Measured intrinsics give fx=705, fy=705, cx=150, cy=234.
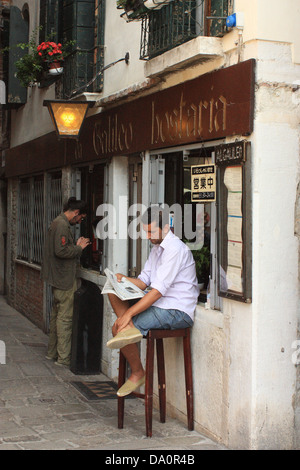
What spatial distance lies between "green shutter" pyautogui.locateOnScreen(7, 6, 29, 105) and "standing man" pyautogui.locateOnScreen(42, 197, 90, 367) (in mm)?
4834

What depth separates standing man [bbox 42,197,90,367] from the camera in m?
8.56

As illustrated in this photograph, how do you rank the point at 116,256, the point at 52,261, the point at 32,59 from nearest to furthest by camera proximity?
the point at 116,256, the point at 52,261, the point at 32,59

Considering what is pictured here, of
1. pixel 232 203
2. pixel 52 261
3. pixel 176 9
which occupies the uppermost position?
pixel 176 9

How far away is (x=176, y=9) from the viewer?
237 inches

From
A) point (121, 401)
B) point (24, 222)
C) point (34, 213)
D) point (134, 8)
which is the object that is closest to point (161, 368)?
point (121, 401)

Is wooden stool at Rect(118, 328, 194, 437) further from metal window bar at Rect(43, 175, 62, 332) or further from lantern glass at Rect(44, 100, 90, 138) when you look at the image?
metal window bar at Rect(43, 175, 62, 332)

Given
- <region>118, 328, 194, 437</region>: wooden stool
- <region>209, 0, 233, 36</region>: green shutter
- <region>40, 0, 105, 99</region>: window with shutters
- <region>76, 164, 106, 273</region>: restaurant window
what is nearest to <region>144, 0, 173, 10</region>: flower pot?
<region>209, 0, 233, 36</region>: green shutter

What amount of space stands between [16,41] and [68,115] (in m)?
5.55

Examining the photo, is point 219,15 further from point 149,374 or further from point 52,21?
point 52,21

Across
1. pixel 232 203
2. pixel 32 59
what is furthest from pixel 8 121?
pixel 232 203

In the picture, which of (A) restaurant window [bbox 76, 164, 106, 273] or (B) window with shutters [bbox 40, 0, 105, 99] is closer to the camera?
(B) window with shutters [bbox 40, 0, 105, 99]

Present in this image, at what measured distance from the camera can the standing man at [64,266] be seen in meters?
8.56
